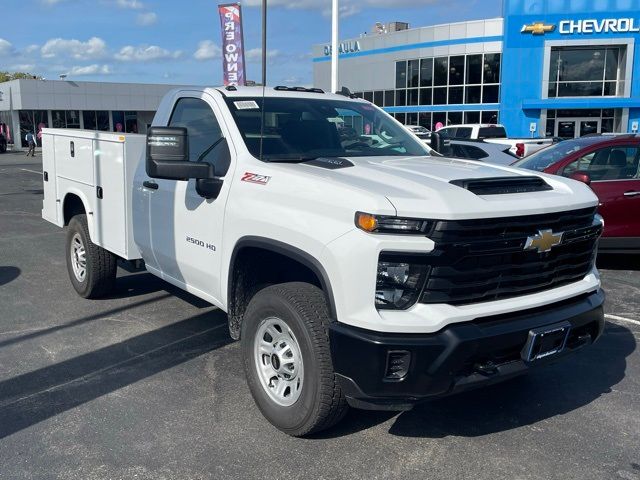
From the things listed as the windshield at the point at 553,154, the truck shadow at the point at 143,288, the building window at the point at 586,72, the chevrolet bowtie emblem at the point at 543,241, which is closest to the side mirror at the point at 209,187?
the chevrolet bowtie emblem at the point at 543,241

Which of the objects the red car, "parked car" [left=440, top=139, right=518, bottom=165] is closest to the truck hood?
the red car

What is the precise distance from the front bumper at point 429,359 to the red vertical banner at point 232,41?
14654 mm

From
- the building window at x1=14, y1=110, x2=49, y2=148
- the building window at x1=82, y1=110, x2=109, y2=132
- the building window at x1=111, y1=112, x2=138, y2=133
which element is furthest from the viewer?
the building window at x1=111, y1=112, x2=138, y2=133

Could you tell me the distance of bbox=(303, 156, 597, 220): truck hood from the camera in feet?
10.1

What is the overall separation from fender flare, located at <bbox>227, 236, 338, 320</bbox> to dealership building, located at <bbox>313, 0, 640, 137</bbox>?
3388 centimetres

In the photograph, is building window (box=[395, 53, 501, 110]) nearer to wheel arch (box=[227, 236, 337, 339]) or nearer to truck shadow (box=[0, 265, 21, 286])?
truck shadow (box=[0, 265, 21, 286])

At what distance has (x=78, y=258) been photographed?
21.5 feet

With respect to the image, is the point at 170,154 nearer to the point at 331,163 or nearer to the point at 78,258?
the point at 331,163

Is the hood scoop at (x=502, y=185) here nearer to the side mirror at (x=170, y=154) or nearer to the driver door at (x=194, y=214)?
the driver door at (x=194, y=214)

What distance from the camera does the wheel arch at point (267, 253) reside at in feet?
10.6

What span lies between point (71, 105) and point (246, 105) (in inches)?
1703

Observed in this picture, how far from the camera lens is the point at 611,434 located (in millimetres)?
3754

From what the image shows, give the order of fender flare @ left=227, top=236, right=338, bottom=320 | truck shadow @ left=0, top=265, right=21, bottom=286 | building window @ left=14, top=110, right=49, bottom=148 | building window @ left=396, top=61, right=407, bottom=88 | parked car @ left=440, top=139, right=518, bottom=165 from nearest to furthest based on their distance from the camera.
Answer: fender flare @ left=227, top=236, right=338, bottom=320, truck shadow @ left=0, top=265, right=21, bottom=286, parked car @ left=440, top=139, right=518, bottom=165, building window @ left=396, top=61, right=407, bottom=88, building window @ left=14, top=110, right=49, bottom=148

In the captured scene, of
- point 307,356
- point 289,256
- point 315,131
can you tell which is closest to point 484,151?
point 315,131
